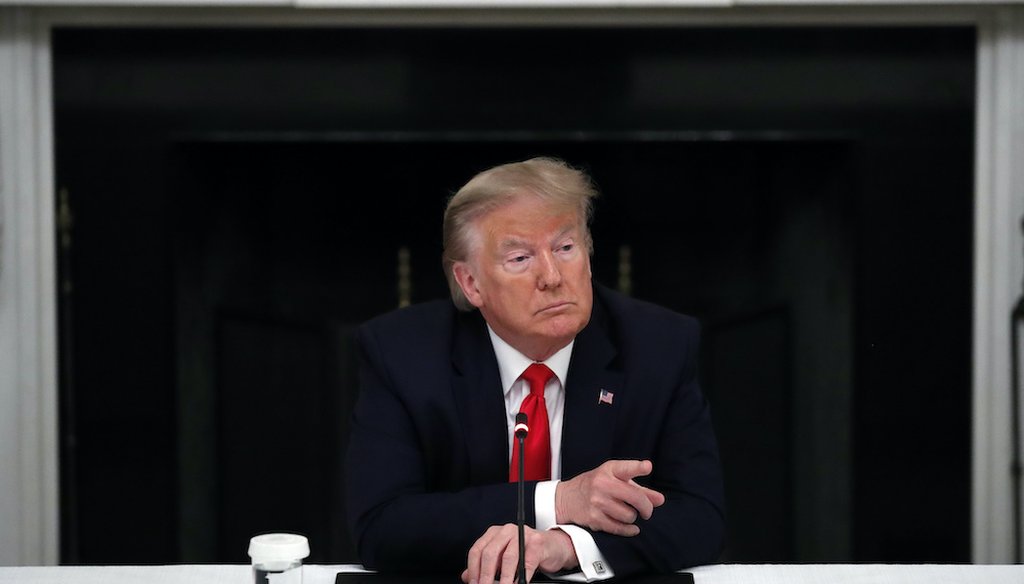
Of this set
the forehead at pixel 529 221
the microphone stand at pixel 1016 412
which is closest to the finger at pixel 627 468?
the forehead at pixel 529 221

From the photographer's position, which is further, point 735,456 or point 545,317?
point 735,456

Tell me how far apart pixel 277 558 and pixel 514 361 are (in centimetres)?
60

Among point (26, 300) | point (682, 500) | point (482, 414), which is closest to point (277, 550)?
point (482, 414)

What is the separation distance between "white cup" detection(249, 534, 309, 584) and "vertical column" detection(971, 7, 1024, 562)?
6.97 ft

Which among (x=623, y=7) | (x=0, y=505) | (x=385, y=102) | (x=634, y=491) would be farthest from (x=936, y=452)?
(x=0, y=505)

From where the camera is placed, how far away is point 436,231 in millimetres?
3420

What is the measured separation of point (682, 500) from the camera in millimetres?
1891

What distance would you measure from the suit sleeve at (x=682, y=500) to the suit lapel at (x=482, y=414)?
239 mm

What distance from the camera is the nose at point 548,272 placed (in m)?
1.84

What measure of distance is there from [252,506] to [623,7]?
1.52 meters

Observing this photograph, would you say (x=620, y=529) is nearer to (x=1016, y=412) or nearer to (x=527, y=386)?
(x=527, y=386)

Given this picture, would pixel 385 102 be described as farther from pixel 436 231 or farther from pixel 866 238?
pixel 866 238

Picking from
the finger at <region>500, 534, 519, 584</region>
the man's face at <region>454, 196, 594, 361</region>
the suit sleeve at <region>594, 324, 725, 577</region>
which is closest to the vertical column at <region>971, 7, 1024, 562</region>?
the suit sleeve at <region>594, 324, 725, 577</region>

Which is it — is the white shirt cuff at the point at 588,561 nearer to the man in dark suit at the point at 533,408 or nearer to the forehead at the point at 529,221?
the man in dark suit at the point at 533,408
